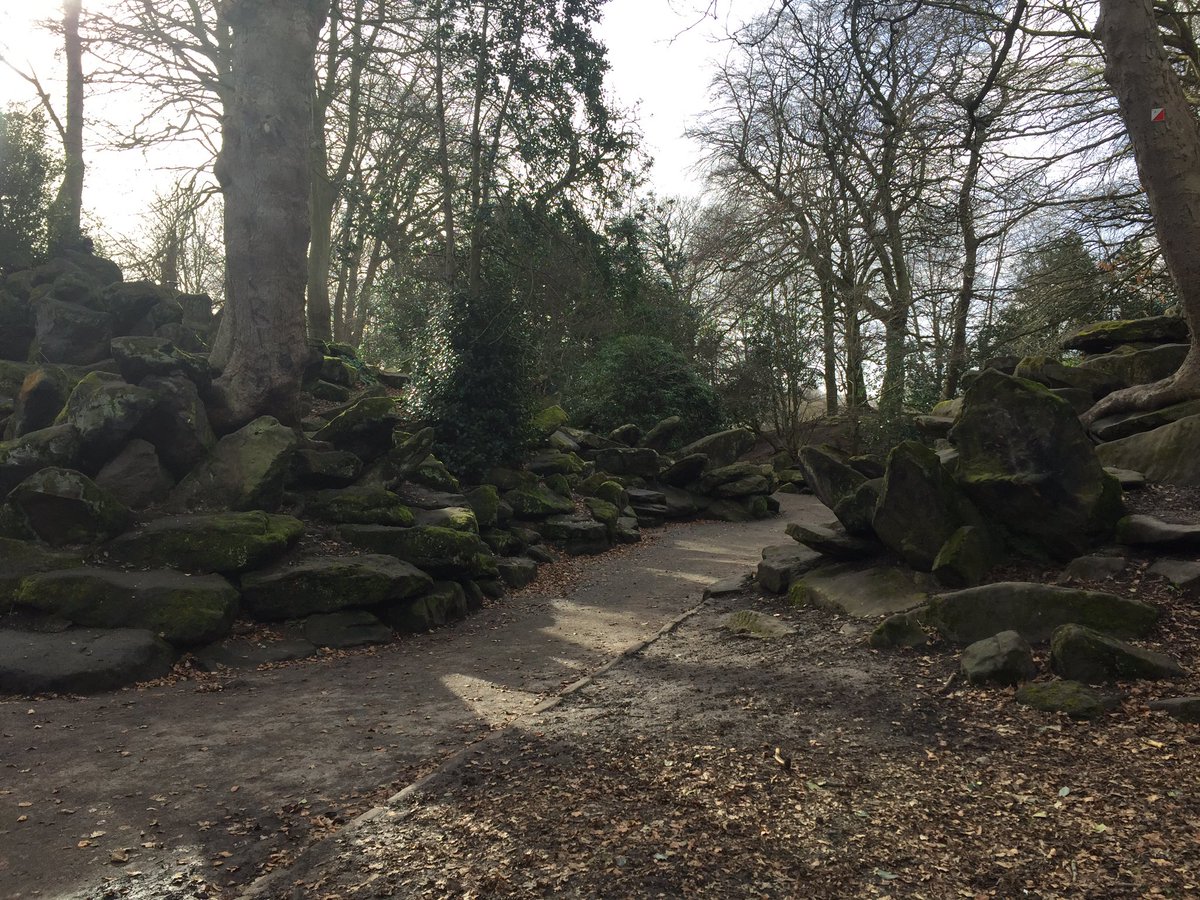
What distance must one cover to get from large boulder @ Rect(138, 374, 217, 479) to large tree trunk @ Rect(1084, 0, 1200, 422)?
9354 mm

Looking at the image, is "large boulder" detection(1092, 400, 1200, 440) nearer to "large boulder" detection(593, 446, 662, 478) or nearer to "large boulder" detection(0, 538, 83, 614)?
"large boulder" detection(0, 538, 83, 614)

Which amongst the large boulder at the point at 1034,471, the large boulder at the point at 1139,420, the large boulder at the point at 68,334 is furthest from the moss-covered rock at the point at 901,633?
the large boulder at the point at 68,334

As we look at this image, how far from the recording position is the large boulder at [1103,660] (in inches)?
189

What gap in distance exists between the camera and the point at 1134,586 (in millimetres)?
5980

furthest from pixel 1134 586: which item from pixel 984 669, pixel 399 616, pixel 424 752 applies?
pixel 399 616

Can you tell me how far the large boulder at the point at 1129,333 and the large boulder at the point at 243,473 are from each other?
31.7ft

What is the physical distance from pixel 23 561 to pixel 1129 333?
11.8m

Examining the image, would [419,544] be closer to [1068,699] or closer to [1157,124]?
[1068,699]

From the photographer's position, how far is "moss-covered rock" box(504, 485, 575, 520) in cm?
1345

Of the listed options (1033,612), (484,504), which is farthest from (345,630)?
(1033,612)

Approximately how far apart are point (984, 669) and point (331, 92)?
18429 mm

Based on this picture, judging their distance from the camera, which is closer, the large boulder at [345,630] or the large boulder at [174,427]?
the large boulder at [345,630]

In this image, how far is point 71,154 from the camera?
49.1 feet

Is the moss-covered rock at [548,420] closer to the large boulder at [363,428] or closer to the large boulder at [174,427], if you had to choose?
the large boulder at [363,428]
